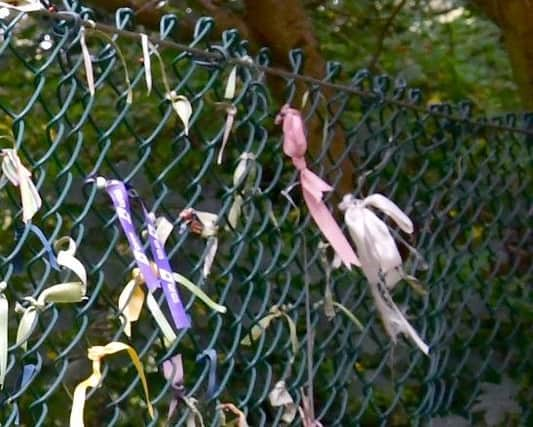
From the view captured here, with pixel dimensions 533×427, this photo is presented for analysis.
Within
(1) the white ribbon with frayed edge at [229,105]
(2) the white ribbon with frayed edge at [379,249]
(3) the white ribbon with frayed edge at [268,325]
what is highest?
(1) the white ribbon with frayed edge at [229,105]

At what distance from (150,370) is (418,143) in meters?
0.98

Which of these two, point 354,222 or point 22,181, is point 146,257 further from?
point 354,222

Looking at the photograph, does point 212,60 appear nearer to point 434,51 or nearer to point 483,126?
point 483,126

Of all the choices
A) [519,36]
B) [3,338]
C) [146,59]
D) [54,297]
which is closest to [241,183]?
[146,59]

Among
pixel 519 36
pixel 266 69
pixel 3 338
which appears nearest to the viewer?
pixel 3 338

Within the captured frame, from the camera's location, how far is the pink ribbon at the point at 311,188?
2.44m

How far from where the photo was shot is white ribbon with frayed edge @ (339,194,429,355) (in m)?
2.47

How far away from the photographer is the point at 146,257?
2064mm

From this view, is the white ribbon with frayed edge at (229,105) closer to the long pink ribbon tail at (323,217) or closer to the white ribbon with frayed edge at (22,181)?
the long pink ribbon tail at (323,217)

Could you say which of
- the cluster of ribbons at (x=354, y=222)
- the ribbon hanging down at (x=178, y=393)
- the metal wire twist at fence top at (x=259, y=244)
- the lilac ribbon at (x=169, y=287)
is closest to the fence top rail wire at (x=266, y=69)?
the metal wire twist at fence top at (x=259, y=244)

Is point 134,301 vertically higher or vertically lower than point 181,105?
lower

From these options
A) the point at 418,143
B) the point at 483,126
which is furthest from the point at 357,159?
the point at 483,126

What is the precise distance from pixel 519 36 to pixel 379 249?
1.49m

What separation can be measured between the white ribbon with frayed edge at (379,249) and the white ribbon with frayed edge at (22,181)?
81 centimetres
